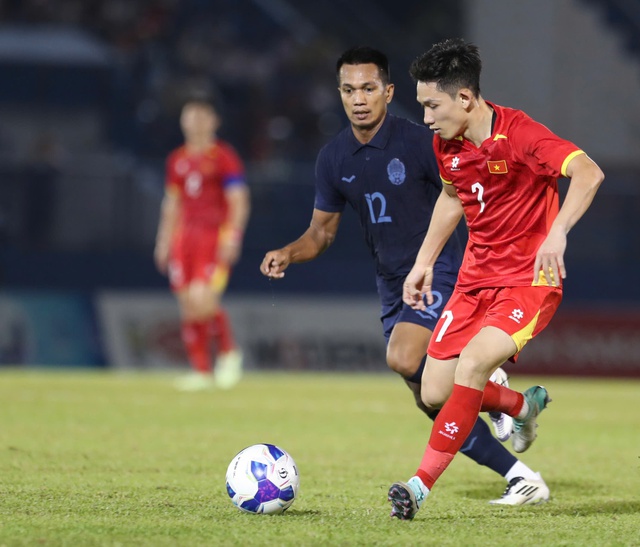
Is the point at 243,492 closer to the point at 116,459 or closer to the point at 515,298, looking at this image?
the point at 515,298

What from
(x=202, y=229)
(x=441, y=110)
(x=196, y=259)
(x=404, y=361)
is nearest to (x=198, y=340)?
(x=196, y=259)

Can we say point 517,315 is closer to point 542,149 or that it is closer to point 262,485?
point 542,149

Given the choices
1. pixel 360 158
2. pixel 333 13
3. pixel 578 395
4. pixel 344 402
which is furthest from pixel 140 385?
pixel 333 13

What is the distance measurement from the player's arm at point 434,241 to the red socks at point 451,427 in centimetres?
77

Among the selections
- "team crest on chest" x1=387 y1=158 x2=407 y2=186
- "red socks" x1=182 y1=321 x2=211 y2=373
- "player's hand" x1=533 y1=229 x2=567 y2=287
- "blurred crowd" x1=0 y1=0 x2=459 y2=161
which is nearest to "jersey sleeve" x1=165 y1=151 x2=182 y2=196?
"red socks" x1=182 y1=321 x2=211 y2=373

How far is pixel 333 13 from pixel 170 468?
16191 millimetres

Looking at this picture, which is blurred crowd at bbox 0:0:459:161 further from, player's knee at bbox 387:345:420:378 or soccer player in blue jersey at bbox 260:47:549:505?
player's knee at bbox 387:345:420:378

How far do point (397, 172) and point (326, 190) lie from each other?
43 cm

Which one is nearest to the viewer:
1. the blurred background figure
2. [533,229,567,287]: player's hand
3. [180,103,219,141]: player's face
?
[533,229,567,287]: player's hand

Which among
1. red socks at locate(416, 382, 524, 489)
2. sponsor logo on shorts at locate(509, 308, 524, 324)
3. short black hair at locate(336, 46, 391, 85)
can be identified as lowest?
red socks at locate(416, 382, 524, 489)

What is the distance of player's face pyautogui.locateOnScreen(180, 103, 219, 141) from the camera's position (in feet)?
43.0

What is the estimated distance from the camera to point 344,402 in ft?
40.3

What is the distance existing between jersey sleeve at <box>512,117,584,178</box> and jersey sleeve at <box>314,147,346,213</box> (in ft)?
4.71

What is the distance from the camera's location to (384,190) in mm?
6387
